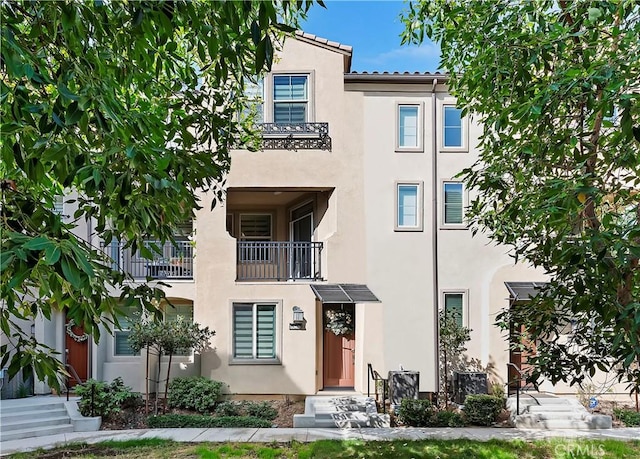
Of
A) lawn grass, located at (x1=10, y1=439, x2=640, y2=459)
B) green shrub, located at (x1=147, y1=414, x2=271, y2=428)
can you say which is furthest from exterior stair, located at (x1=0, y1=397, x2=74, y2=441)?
green shrub, located at (x1=147, y1=414, x2=271, y2=428)

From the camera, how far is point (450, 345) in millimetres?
11828

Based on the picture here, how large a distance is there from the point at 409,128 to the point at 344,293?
16.5ft

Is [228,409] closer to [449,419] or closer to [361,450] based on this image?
[361,450]

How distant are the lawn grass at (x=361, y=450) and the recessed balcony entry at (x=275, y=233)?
15.9 ft

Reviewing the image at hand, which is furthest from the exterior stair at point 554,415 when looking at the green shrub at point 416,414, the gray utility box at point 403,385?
the gray utility box at point 403,385

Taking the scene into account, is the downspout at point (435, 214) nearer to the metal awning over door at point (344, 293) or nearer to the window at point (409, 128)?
the window at point (409, 128)

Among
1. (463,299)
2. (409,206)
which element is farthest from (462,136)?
(463,299)

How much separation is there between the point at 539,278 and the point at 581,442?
15.5 ft

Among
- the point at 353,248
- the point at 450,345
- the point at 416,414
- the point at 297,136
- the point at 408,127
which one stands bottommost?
the point at 416,414

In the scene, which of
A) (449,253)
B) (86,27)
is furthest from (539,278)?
(86,27)

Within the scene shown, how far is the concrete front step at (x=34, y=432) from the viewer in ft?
30.1

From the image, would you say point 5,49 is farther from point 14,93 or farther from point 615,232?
point 615,232

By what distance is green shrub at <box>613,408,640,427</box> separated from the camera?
10242 millimetres

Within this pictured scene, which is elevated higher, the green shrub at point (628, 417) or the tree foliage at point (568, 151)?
the tree foliage at point (568, 151)
